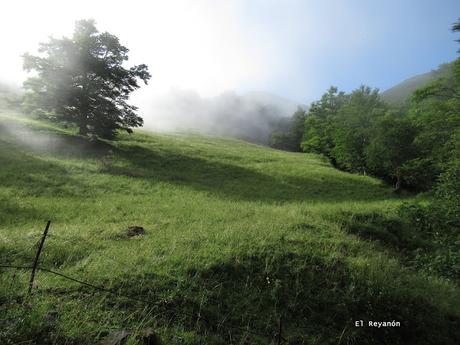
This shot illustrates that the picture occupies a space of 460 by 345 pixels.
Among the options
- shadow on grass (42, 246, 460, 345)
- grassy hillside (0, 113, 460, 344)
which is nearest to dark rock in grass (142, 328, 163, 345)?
grassy hillside (0, 113, 460, 344)

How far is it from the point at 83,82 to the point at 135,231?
2434 cm

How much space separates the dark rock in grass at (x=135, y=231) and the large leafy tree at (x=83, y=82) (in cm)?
2127

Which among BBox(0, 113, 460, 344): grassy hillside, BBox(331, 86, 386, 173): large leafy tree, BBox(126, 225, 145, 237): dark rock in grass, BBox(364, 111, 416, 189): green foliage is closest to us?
BBox(0, 113, 460, 344): grassy hillside

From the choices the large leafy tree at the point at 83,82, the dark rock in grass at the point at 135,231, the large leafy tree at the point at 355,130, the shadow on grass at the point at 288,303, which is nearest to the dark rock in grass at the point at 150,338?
the shadow on grass at the point at 288,303

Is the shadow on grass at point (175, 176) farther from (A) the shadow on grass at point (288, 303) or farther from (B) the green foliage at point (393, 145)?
(A) the shadow on grass at point (288, 303)

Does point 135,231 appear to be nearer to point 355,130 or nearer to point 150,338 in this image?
point 150,338

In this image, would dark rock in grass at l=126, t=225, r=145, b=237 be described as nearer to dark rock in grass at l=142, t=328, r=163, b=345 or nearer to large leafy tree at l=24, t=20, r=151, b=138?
dark rock in grass at l=142, t=328, r=163, b=345

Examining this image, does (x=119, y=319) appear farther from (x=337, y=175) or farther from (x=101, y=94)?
(x=337, y=175)

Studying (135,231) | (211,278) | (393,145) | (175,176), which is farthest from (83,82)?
(393,145)

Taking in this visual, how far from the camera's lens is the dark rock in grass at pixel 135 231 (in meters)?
9.52

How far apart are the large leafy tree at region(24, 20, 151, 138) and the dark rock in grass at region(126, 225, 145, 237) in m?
21.3

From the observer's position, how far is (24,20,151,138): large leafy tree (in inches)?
1064

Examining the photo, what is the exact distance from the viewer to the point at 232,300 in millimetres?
6336

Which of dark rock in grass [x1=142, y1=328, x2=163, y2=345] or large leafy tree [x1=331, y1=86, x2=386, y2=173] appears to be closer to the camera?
dark rock in grass [x1=142, y1=328, x2=163, y2=345]
